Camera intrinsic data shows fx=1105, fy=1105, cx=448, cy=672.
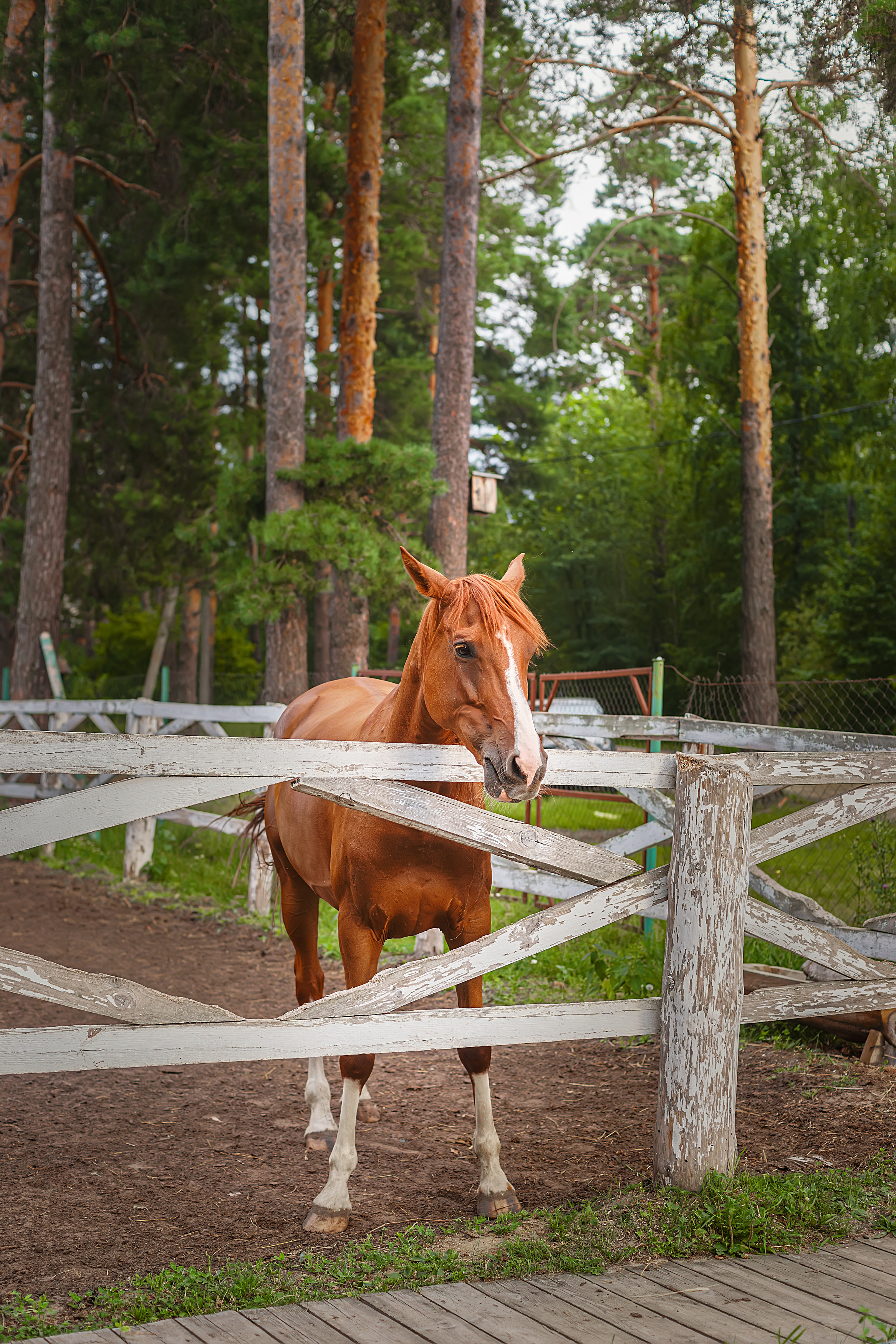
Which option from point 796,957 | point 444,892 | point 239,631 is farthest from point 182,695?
point 444,892

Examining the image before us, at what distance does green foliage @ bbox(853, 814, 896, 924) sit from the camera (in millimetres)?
6031

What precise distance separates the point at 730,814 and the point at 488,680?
954 millimetres

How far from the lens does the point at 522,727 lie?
3.00 m

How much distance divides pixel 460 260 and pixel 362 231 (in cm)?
166

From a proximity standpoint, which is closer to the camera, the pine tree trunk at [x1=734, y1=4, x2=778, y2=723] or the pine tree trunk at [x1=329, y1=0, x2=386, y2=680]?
the pine tree trunk at [x1=329, y1=0, x2=386, y2=680]

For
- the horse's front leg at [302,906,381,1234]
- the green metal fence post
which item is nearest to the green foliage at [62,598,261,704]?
the green metal fence post

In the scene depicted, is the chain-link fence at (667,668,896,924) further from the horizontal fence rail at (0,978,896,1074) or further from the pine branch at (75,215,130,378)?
the pine branch at (75,215,130,378)

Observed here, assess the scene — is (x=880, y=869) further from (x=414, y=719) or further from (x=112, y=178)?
(x=112, y=178)

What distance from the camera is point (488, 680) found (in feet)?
10.4

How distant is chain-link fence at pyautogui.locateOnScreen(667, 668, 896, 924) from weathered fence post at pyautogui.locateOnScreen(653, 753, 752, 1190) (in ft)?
9.09

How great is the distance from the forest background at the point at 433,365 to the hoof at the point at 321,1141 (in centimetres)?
708

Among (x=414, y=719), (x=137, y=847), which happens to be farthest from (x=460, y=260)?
(x=414, y=719)

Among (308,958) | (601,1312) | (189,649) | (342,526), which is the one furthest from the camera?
(189,649)

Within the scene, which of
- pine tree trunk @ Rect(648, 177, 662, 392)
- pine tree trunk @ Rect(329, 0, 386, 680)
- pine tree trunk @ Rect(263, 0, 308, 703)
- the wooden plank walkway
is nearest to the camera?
the wooden plank walkway
